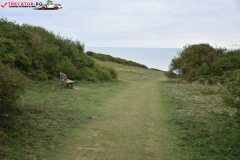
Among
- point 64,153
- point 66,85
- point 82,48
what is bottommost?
point 64,153

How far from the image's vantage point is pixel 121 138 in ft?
28.0

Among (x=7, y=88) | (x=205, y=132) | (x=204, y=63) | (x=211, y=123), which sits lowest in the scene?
(x=205, y=132)

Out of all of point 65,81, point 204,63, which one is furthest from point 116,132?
point 204,63

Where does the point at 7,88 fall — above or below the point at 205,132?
above

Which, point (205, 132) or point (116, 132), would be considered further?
point (116, 132)

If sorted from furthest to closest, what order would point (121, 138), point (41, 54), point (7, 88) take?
point (41, 54) → point (121, 138) → point (7, 88)

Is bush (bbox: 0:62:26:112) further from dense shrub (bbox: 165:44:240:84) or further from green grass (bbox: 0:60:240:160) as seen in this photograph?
dense shrub (bbox: 165:44:240:84)

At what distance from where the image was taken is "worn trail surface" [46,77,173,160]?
7.10 metres

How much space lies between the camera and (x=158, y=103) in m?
15.3

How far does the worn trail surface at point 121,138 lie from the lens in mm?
7102

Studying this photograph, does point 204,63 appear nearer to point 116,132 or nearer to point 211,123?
point 211,123

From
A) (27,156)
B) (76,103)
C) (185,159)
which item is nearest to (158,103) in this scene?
(76,103)

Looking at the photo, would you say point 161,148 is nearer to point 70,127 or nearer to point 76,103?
point 70,127

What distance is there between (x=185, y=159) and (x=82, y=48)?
86.1ft
